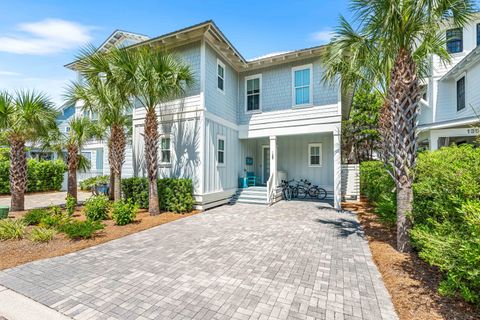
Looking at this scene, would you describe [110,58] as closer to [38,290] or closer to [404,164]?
[38,290]

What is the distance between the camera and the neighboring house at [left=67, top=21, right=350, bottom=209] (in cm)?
977

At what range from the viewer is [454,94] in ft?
44.0

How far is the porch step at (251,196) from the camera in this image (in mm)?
11237

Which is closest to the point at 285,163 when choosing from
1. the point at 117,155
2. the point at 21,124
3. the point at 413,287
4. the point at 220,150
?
the point at 220,150

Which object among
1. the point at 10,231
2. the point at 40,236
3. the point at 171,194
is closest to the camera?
the point at 40,236

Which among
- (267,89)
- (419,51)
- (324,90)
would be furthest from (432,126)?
(267,89)

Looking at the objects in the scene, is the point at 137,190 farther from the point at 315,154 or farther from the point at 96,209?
the point at 315,154

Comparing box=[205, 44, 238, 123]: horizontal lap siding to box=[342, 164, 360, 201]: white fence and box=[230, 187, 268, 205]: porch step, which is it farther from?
box=[342, 164, 360, 201]: white fence

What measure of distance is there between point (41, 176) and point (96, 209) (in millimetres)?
12981

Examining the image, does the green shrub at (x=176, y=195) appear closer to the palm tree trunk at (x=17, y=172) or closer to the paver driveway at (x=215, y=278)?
the paver driveway at (x=215, y=278)

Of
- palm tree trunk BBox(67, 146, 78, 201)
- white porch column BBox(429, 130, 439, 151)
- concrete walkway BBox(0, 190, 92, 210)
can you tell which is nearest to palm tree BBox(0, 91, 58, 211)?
palm tree trunk BBox(67, 146, 78, 201)

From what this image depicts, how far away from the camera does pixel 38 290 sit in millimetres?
3525

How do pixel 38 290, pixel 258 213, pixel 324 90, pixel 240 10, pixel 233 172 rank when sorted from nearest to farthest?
pixel 38 290 < pixel 258 213 < pixel 240 10 < pixel 324 90 < pixel 233 172

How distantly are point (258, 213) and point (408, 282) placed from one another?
233 inches
